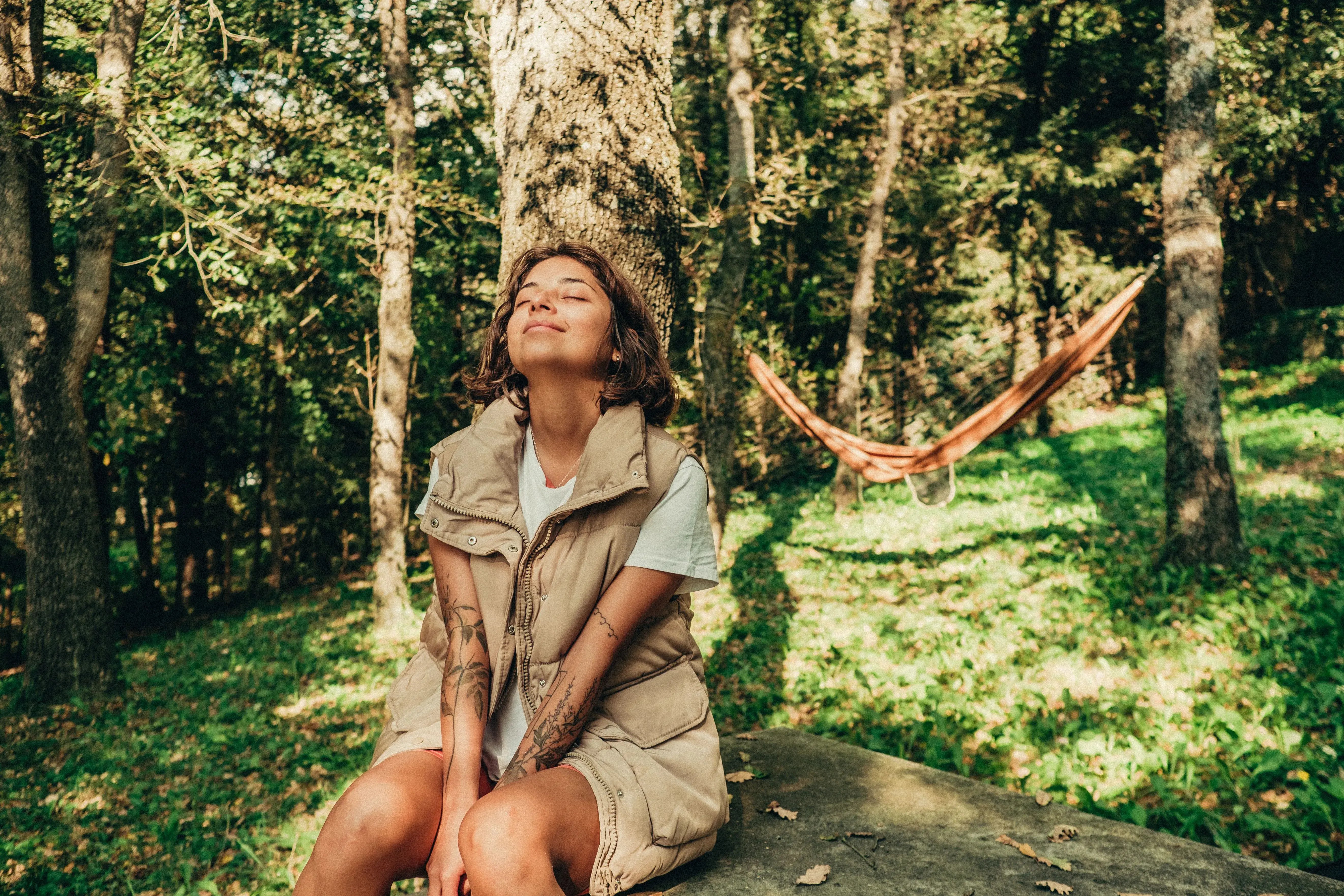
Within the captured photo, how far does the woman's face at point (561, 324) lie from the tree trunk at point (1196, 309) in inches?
159

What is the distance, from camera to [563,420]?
73.5 inches

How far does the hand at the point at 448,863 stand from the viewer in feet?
4.79

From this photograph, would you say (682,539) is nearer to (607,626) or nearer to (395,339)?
(607,626)

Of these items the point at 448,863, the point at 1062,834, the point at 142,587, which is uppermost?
the point at 448,863

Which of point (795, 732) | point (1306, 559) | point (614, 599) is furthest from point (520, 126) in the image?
point (1306, 559)

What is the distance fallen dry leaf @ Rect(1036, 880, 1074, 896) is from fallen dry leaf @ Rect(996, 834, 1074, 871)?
0.28 ft

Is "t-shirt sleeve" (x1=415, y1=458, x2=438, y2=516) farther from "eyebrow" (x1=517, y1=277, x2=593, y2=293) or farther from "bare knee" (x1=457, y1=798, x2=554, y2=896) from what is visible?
"bare knee" (x1=457, y1=798, x2=554, y2=896)

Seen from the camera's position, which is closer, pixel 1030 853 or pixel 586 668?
pixel 586 668

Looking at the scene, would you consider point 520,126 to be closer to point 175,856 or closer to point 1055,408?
point 175,856

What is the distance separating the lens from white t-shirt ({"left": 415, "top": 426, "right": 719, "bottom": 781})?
1.68 meters

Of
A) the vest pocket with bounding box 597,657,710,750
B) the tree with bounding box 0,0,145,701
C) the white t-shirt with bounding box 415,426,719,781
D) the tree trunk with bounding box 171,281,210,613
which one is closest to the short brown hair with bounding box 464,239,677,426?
the white t-shirt with bounding box 415,426,719,781

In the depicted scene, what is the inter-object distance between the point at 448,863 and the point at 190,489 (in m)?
13.0

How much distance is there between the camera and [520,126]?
7.55ft

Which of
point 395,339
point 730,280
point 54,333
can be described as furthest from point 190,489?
point 730,280
